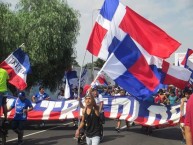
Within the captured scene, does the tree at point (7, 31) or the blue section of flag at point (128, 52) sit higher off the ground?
the tree at point (7, 31)

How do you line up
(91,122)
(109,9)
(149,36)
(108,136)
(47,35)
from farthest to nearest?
(47,35), (108,136), (109,9), (149,36), (91,122)

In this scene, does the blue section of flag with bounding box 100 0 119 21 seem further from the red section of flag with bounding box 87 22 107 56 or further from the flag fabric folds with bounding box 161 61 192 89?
the flag fabric folds with bounding box 161 61 192 89

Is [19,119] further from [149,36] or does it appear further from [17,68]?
[149,36]

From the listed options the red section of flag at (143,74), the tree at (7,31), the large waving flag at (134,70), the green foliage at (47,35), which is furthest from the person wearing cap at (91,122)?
the green foliage at (47,35)

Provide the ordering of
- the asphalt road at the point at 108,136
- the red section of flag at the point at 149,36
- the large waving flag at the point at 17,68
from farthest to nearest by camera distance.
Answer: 1. the large waving flag at the point at 17,68
2. the asphalt road at the point at 108,136
3. the red section of flag at the point at 149,36

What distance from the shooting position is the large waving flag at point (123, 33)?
1123 cm

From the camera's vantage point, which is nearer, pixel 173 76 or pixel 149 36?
pixel 149 36

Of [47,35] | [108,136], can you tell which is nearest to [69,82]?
[108,136]

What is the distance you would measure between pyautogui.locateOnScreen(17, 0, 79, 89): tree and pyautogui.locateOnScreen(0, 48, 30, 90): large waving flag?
9.20 m

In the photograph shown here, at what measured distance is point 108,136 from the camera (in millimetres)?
13867

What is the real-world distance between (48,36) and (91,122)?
1691 cm

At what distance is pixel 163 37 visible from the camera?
442 inches

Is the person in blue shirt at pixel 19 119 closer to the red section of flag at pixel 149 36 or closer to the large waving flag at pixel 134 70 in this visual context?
the large waving flag at pixel 134 70

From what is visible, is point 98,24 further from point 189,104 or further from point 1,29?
point 1,29
